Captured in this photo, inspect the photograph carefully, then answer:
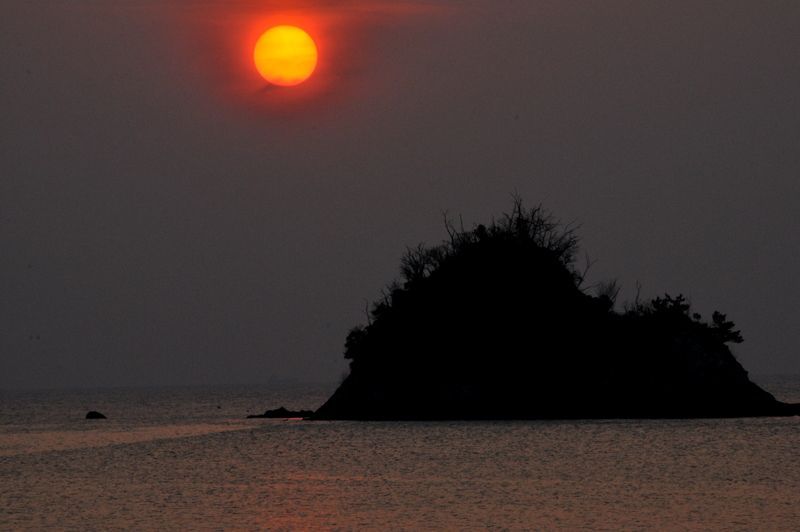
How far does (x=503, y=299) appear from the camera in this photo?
78.0m

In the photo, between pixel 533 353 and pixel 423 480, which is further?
pixel 533 353

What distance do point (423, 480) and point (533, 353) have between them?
39502 millimetres

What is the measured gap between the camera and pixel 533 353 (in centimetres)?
7638

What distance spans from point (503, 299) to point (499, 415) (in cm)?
860

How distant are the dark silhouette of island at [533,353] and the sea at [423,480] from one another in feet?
25.0

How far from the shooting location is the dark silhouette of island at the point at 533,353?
7469 centimetres

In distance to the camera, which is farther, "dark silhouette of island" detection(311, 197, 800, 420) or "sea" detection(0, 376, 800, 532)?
"dark silhouette of island" detection(311, 197, 800, 420)

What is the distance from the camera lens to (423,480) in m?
37.9

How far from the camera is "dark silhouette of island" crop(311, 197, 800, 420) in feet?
245

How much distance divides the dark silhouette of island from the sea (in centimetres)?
761

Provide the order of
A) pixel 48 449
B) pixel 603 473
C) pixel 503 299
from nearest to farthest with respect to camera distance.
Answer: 1. pixel 603 473
2. pixel 48 449
3. pixel 503 299

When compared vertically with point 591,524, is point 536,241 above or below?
above

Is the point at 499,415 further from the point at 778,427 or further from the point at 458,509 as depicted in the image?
the point at 458,509

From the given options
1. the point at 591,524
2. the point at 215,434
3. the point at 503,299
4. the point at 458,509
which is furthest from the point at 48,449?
the point at 591,524
